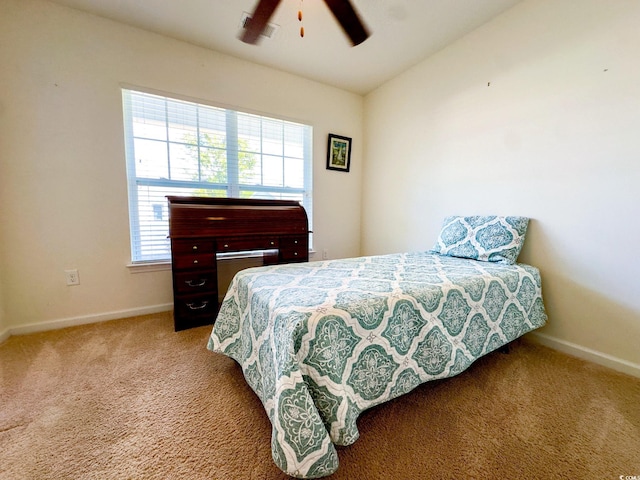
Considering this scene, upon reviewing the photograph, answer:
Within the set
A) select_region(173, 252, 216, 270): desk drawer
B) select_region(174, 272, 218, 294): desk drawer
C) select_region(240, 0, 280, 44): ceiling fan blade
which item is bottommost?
select_region(174, 272, 218, 294): desk drawer

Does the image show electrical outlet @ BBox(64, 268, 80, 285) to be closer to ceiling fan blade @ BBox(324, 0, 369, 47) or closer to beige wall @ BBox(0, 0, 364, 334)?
beige wall @ BBox(0, 0, 364, 334)

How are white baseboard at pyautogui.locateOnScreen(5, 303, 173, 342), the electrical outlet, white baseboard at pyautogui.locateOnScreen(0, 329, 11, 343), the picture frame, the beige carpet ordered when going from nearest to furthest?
the beige carpet, white baseboard at pyautogui.locateOnScreen(0, 329, 11, 343), white baseboard at pyautogui.locateOnScreen(5, 303, 173, 342), the electrical outlet, the picture frame

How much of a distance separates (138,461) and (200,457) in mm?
231

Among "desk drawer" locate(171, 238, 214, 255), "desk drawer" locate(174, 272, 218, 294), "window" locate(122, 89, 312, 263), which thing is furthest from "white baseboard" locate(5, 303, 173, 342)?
"desk drawer" locate(171, 238, 214, 255)

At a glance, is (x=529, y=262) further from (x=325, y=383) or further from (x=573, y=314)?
(x=325, y=383)

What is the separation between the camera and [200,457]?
1010mm

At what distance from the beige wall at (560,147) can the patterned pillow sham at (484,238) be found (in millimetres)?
163

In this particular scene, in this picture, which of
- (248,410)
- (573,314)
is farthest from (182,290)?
(573,314)

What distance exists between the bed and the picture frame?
1747mm

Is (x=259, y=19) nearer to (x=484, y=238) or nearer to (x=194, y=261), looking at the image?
(x=194, y=261)

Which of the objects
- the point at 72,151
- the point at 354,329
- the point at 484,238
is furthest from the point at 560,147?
the point at 72,151

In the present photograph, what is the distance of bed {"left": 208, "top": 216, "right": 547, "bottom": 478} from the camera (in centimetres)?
87

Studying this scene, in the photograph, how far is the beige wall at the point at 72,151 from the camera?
187 centimetres

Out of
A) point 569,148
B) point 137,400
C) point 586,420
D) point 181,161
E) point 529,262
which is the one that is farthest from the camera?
point 181,161
